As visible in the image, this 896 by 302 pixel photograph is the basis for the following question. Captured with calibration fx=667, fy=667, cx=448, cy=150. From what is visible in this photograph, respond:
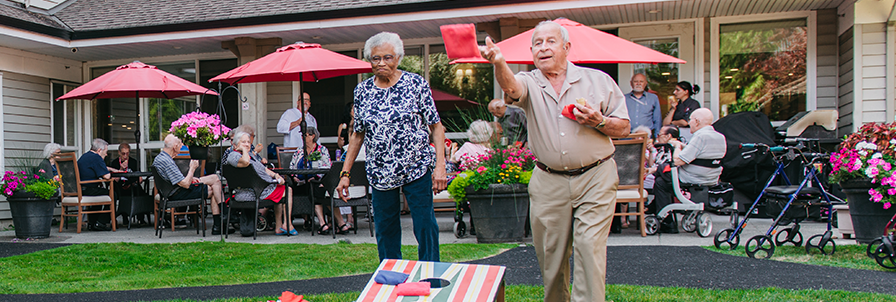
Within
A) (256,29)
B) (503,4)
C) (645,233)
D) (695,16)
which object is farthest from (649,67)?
(256,29)

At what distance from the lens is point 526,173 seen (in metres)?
6.12

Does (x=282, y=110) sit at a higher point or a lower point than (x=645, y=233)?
higher

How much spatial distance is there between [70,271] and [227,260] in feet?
3.83

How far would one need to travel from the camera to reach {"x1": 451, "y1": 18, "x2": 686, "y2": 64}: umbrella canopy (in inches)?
265

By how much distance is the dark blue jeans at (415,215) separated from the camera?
11.7ft

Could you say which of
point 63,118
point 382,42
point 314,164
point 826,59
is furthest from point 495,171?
point 63,118

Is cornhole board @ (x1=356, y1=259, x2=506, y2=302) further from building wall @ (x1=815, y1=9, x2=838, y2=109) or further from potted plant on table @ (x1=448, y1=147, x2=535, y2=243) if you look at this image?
building wall @ (x1=815, y1=9, x2=838, y2=109)

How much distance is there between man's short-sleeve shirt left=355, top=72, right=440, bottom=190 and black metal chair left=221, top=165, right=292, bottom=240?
146 inches

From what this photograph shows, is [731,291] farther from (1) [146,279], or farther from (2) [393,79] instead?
(1) [146,279]

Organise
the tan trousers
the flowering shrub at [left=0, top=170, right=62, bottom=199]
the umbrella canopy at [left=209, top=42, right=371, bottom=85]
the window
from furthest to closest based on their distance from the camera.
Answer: the window
the flowering shrub at [left=0, top=170, right=62, bottom=199]
the umbrella canopy at [left=209, top=42, right=371, bottom=85]
the tan trousers

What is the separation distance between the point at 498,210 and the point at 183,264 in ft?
8.94

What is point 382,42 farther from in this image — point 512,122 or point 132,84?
point 132,84

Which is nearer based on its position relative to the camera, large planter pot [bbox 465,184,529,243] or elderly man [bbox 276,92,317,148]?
large planter pot [bbox 465,184,529,243]

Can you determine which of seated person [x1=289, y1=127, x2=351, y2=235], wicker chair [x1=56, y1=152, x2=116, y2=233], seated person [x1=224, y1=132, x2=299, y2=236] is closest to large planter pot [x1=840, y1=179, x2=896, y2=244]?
seated person [x1=289, y1=127, x2=351, y2=235]
